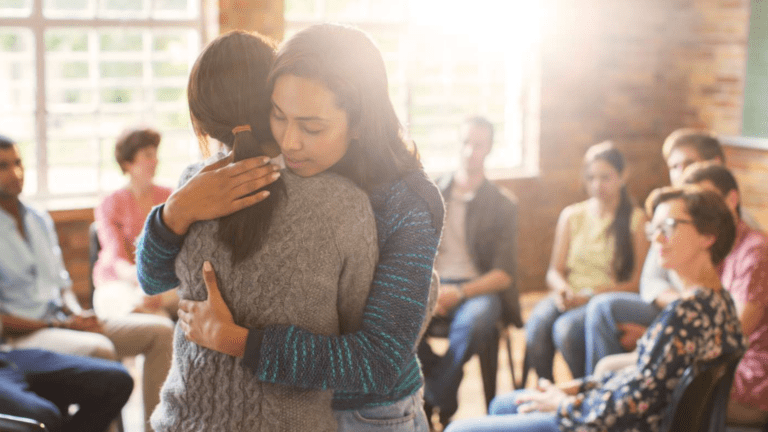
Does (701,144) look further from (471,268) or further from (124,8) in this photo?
(124,8)

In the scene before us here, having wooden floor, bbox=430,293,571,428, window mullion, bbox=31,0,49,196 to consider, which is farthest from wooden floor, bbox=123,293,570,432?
window mullion, bbox=31,0,49,196

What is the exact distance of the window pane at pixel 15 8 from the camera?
4777 mm

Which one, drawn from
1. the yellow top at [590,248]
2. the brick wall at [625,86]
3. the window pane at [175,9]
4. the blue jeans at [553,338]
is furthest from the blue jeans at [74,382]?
the brick wall at [625,86]

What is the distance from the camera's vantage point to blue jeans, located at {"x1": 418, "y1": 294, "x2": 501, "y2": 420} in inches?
136

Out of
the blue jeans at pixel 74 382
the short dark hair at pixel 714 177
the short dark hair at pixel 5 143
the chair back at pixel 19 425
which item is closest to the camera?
the chair back at pixel 19 425

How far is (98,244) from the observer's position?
148 inches

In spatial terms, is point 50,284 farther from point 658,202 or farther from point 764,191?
point 764,191

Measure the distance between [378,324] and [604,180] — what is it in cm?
287

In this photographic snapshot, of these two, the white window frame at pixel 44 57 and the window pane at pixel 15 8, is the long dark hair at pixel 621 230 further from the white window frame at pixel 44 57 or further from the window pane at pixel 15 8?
the window pane at pixel 15 8

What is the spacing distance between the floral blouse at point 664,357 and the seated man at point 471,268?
4.28ft

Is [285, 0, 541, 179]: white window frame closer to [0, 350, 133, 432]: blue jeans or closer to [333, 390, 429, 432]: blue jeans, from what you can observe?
[0, 350, 133, 432]: blue jeans

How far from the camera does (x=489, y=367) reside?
3650 mm

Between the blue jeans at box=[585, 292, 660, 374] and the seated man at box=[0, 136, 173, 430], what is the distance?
1733 millimetres

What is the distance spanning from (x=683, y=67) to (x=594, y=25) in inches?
36.6
